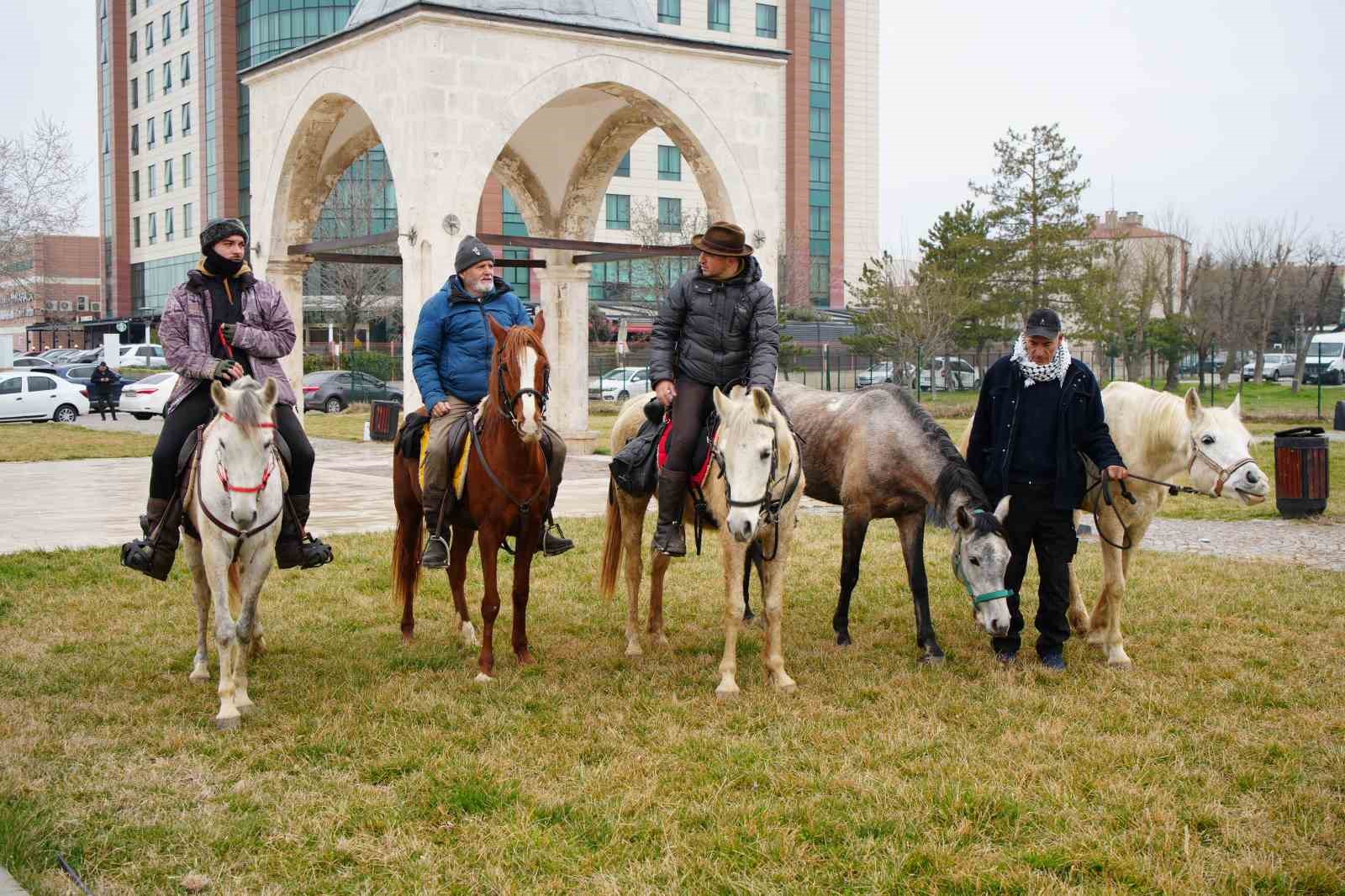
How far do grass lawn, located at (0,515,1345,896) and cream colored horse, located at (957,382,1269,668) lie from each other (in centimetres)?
41

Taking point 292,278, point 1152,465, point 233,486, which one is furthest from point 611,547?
point 292,278

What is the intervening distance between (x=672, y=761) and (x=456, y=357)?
10.3ft

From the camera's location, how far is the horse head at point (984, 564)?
654 cm

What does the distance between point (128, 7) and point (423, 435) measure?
277 feet

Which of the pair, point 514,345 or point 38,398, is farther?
point 38,398

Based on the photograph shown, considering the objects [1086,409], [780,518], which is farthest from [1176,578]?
[780,518]

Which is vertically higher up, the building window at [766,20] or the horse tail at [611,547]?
the building window at [766,20]

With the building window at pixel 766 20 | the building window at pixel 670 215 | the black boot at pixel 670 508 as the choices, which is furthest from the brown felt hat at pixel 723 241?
the building window at pixel 766 20

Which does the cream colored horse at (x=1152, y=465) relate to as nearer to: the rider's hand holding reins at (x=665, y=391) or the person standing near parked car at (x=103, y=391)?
the rider's hand holding reins at (x=665, y=391)

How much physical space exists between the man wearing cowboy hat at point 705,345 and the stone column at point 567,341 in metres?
13.6

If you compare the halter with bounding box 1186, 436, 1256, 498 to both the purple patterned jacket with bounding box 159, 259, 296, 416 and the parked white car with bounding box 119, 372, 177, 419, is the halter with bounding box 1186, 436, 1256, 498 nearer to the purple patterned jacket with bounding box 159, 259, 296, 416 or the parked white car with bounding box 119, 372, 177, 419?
the purple patterned jacket with bounding box 159, 259, 296, 416

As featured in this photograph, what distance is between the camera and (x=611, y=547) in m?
8.12

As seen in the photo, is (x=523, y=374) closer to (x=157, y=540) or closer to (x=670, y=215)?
(x=157, y=540)

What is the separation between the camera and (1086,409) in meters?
7.27
